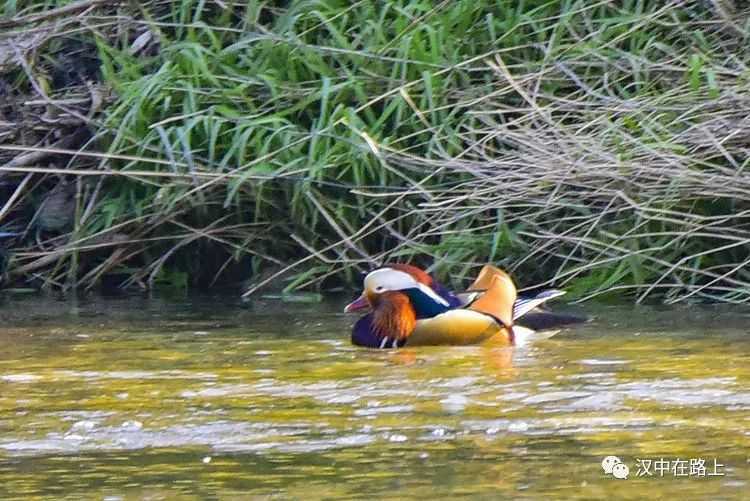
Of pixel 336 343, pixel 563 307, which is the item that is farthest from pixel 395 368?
pixel 563 307

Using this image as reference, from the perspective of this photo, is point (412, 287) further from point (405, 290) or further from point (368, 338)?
point (368, 338)

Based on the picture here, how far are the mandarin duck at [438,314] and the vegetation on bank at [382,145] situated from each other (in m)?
0.97

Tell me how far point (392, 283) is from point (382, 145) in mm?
1418

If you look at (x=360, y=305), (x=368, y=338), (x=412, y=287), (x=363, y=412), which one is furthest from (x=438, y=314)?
(x=363, y=412)

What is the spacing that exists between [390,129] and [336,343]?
6.45ft

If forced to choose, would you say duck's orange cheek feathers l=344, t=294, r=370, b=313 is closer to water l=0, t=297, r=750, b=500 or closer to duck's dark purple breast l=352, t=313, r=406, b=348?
water l=0, t=297, r=750, b=500

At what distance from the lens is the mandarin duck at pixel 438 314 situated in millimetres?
6285

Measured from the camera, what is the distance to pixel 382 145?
774 cm

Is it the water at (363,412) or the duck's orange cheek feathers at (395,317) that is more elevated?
the duck's orange cheek feathers at (395,317)

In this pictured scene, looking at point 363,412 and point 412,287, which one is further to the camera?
point 412,287

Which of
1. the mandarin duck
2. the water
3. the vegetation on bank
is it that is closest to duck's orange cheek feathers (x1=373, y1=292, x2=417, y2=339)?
the mandarin duck

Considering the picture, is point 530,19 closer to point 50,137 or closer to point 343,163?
point 343,163

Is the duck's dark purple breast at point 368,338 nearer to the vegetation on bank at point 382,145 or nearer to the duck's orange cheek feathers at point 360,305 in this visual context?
the duck's orange cheek feathers at point 360,305

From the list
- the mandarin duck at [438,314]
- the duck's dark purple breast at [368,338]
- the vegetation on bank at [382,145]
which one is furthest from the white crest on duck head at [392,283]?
the vegetation on bank at [382,145]
